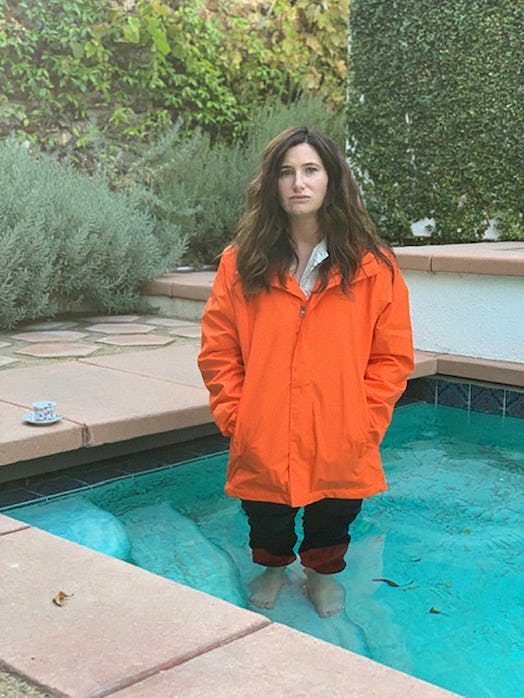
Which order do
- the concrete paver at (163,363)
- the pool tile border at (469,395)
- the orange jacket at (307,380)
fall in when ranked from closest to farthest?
the orange jacket at (307,380) → the concrete paver at (163,363) → the pool tile border at (469,395)

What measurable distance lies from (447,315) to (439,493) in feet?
4.99

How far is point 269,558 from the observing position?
8.68ft

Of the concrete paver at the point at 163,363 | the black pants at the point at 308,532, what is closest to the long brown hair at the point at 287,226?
the black pants at the point at 308,532

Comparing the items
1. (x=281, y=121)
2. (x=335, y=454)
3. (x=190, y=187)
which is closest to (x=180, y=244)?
(x=190, y=187)

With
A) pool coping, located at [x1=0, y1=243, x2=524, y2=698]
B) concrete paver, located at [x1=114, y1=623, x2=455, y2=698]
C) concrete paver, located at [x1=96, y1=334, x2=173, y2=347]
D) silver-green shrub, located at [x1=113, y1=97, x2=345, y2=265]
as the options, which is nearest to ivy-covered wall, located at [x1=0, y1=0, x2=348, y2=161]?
silver-green shrub, located at [x1=113, y1=97, x2=345, y2=265]

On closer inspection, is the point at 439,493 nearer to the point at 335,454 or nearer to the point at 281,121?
the point at 335,454

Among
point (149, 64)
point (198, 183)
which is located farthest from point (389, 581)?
point (149, 64)

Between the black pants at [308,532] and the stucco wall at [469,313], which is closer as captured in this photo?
the black pants at [308,532]

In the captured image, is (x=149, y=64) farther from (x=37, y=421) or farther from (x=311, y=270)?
(x=311, y=270)

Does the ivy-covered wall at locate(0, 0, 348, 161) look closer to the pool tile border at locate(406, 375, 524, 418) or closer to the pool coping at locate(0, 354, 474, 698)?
the pool tile border at locate(406, 375, 524, 418)

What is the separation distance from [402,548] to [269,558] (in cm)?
72

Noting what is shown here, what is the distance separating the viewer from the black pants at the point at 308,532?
2.54m

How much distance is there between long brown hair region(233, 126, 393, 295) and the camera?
2465 mm

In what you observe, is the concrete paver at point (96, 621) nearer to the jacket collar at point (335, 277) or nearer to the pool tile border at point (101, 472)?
the jacket collar at point (335, 277)
